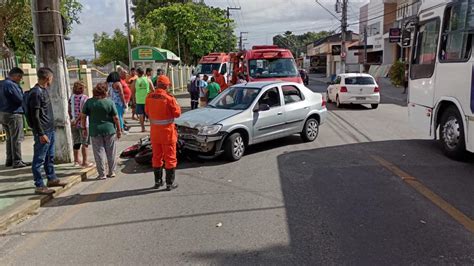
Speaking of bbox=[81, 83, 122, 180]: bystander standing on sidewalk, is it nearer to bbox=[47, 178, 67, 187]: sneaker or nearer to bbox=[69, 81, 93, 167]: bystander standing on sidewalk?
bbox=[69, 81, 93, 167]: bystander standing on sidewalk

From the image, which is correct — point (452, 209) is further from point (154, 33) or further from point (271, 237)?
point (154, 33)

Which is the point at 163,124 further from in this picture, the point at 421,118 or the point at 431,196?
the point at 421,118

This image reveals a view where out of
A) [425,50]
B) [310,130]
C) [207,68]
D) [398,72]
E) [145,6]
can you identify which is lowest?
[310,130]

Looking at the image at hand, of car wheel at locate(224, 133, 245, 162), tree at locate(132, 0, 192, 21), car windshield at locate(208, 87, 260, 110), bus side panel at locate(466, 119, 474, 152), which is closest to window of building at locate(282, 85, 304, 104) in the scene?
car windshield at locate(208, 87, 260, 110)

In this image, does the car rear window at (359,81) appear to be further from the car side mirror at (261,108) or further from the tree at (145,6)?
the tree at (145,6)

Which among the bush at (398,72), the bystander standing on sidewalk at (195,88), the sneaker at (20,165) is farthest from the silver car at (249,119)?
the bush at (398,72)

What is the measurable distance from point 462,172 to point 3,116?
804 centimetres

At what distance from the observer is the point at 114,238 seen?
15.4 ft

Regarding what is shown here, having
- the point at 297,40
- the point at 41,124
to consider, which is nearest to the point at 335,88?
the point at 41,124

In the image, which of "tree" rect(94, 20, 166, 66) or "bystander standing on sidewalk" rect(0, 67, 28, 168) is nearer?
"bystander standing on sidewalk" rect(0, 67, 28, 168)

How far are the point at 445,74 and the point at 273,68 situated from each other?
751cm

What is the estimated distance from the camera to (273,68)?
14.8m

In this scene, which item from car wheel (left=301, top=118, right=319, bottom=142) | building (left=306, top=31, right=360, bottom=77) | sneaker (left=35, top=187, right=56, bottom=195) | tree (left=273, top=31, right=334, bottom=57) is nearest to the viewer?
sneaker (left=35, top=187, right=56, bottom=195)

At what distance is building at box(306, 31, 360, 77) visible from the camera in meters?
56.6
